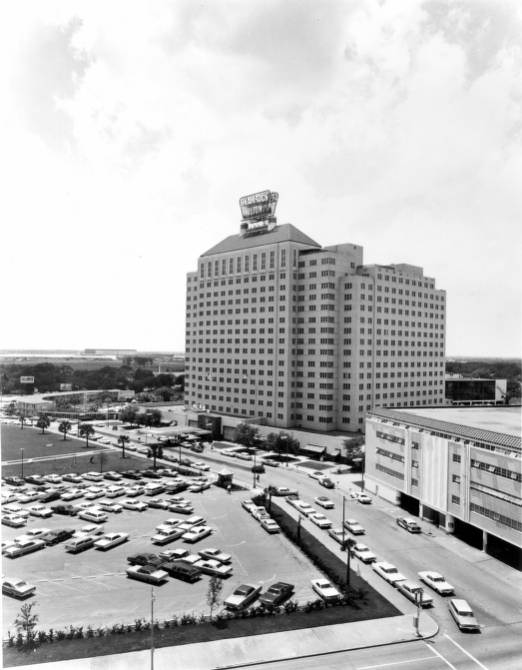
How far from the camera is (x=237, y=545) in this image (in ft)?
155

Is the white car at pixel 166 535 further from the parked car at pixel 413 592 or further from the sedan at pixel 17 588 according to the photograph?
the parked car at pixel 413 592

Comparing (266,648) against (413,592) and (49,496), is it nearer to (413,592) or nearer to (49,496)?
(413,592)

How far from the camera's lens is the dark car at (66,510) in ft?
186

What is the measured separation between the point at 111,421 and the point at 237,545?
90.6 meters

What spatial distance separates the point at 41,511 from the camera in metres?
56.4

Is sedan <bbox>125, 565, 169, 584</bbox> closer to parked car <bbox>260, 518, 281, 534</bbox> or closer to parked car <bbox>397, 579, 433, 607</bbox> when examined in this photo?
parked car <bbox>260, 518, 281, 534</bbox>

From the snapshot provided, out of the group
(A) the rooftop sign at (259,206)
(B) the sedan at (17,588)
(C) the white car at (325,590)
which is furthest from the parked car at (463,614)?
(A) the rooftop sign at (259,206)

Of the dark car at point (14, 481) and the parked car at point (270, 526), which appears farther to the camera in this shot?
the dark car at point (14, 481)

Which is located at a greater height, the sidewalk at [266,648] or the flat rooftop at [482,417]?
the flat rooftop at [482,417]

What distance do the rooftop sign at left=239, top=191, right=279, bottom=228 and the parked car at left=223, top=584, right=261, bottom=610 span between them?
85927 millimetres

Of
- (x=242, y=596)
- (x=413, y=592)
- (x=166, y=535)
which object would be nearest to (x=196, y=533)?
(x=166, y=535)

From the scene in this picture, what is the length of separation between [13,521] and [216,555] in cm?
2321

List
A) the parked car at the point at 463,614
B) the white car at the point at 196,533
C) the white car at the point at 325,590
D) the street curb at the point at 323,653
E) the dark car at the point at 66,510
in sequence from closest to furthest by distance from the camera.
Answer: the street curb at the point at 323,653
the parked car at the point at 463,614
the white car at the point at 325,590
the white car at the point at 196,533
the dark car at the point at 66,510

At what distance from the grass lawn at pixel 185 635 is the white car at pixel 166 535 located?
16.7m
